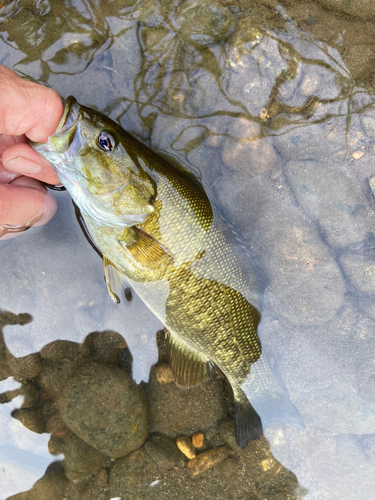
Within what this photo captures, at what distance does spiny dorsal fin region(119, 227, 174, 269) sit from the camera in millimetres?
2475

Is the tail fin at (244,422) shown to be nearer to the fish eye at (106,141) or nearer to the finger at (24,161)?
the fish eye at (106,141)

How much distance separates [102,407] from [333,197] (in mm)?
3048

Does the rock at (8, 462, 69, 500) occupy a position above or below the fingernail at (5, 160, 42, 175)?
below

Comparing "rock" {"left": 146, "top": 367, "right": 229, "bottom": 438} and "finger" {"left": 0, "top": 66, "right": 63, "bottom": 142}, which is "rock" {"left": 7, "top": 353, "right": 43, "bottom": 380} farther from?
"finger" {"left": 0, "top": 66, "right": 63, "bottom": 142}

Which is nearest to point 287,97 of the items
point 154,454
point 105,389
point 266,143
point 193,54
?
point 266,143

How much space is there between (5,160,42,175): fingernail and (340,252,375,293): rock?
2906mm

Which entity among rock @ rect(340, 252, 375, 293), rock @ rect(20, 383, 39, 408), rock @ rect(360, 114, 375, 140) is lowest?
rock @ rect(20, 383, 39, 408)

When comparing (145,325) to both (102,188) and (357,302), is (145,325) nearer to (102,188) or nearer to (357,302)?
(102,188)

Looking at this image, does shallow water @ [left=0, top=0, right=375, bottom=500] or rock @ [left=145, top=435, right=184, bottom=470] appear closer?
shallow water @ [left=0, top=0, right=375, bottom=500]

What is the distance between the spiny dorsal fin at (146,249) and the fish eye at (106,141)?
0.63 meters

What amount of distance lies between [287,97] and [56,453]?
431 centimetres

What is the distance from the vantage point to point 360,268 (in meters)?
3.05

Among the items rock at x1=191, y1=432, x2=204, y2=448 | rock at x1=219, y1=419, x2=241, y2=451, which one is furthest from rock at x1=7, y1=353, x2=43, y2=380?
rock at x1=219, y1=419, x2=241, y2=451

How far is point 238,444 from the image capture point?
3.21 meters
